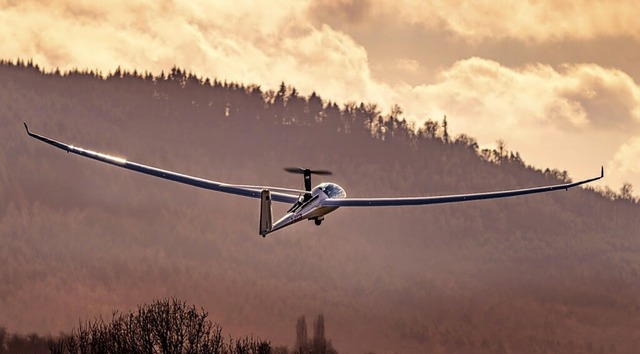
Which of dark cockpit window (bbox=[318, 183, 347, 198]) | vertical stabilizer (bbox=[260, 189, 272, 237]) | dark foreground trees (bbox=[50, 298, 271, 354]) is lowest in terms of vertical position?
dark foreground trees (bbox=[50, 298, 271, 354])

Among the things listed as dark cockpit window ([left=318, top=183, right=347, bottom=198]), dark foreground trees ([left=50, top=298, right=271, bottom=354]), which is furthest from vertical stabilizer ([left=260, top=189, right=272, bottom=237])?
dark foreground trees ([left=50, top=298, right=271, bottom=354])

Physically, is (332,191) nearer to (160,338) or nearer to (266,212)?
(266,212)

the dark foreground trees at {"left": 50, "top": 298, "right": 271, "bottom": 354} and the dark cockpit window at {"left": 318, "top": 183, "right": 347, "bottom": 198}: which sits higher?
the dark cockpit window at {"left": 318, "top": 183, "right": 347, "bottom": 198}

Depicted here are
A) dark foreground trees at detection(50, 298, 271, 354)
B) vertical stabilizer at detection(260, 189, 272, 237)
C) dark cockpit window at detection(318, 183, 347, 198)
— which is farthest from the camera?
dark foreground trees at detection(50, 298, 271, 354)

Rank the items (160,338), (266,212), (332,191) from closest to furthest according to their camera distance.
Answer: (266,212)
(332,191)
(160,338)

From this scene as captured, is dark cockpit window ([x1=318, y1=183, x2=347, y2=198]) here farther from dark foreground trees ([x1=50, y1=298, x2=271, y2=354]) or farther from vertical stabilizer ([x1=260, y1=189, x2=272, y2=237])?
dark foreground trees ([x1=50, y1=298, x2=271, y2=354])

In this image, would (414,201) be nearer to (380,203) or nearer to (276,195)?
(380,203)

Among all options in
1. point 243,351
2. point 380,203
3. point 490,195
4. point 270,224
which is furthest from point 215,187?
point 243,351

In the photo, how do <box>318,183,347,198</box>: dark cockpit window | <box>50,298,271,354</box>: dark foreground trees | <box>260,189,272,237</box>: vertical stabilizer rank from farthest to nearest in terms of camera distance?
<box>50,298,271,354</box>: dark foreground trees < <box>318,183,347,198</box>: dark cockpit window < <box>260,189,272,237</box>: vertical stabilizer

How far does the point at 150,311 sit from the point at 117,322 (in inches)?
197

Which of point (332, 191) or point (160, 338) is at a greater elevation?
point (332, 191)

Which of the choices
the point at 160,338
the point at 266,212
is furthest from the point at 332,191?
the point at 160,338

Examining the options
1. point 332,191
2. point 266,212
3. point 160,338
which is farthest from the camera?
point 160,338

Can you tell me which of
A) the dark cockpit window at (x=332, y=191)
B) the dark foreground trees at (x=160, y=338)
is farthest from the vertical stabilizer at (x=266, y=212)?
the dark foreground trees at (x=160, y=338)
